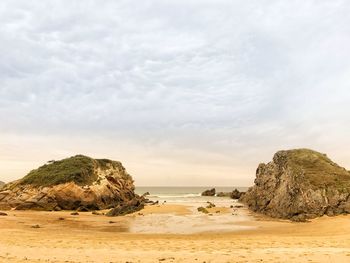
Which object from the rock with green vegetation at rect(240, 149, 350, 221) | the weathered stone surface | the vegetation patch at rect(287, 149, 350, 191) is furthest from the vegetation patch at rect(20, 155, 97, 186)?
the vegetation patch at rect(287, 149, 350, 191)

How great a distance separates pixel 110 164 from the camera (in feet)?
215

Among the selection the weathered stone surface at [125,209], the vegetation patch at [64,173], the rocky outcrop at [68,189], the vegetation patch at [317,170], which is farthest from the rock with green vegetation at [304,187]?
the vegetation patch at [64,173]

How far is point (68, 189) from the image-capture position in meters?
51.3

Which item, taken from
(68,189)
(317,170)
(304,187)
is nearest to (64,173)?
(68,189)

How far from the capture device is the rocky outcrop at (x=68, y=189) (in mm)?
49750

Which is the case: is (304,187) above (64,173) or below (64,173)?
below

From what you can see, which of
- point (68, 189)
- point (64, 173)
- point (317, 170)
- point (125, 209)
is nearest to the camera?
point (317, 170)

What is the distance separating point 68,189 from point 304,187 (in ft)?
105

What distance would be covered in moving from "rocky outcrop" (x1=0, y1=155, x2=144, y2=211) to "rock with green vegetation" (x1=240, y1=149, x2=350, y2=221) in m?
19.7

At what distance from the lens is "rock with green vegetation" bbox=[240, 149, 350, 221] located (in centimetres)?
3497

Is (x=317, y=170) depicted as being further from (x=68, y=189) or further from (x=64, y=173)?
(x=64, y=173)

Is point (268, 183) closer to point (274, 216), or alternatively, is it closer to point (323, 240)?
point (274, 216)

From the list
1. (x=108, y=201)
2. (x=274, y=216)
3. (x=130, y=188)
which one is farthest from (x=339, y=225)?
(x=130, y=188)

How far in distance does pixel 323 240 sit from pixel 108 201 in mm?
39702
